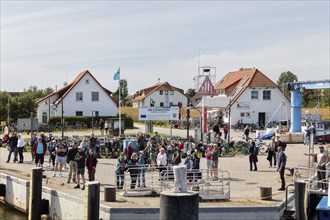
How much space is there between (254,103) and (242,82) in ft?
15.1

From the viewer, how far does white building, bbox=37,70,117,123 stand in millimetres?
62969

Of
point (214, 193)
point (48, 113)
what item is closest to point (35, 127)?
point (214, 193)

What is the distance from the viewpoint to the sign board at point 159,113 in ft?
115

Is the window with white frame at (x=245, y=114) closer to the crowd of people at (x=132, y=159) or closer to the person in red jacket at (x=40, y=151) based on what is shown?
the crowd of people at (x=132, y=159)

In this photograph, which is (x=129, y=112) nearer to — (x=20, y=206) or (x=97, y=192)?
(x=20, y=206)

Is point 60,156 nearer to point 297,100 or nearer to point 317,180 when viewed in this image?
point 317,180

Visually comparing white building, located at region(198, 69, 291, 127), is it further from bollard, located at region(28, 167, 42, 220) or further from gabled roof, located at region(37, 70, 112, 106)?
bollard, located at region(28, 167, 42, 220)

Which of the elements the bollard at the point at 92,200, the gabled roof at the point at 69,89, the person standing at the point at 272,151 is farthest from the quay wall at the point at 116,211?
the gabled roof at the point at 69,89

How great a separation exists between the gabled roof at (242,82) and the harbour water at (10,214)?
141ft

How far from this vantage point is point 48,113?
207ft

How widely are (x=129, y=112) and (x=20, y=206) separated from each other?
58.7 meters

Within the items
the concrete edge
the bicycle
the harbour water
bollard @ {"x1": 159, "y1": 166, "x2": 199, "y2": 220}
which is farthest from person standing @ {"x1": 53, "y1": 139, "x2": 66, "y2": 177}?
bollard @ {"x1": 159, "y1": 166, "x2": 199, "y2": 220}

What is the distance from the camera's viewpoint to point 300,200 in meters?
16.1

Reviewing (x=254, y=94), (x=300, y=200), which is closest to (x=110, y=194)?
(x=300, y=200)
